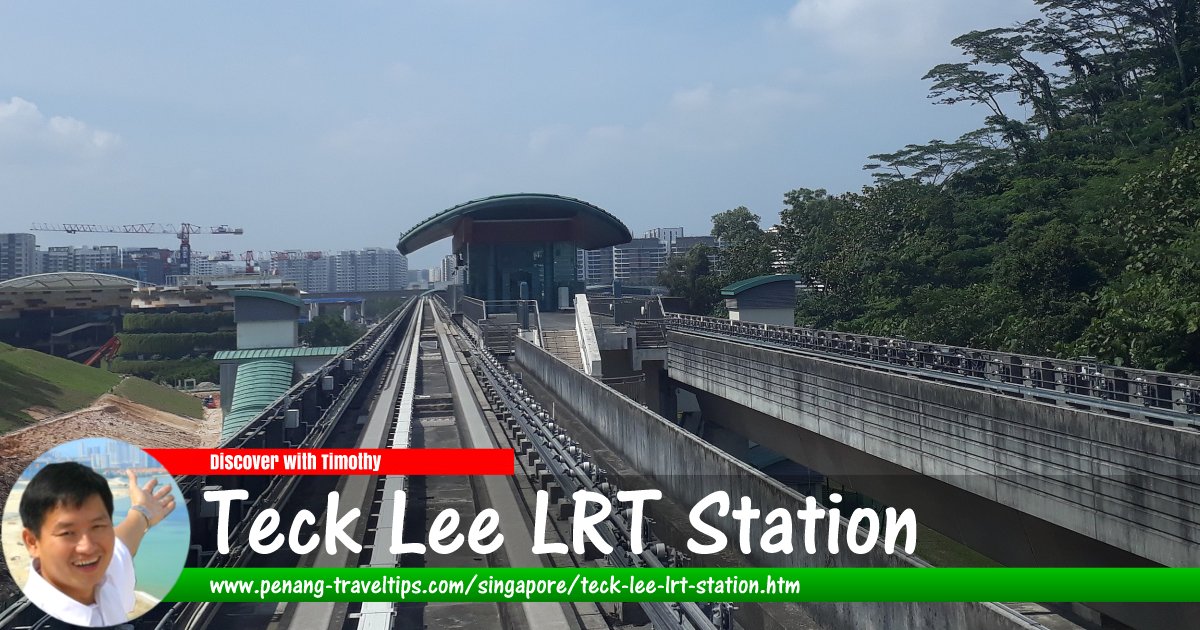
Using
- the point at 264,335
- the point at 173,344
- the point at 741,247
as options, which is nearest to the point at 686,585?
the point at 264,335

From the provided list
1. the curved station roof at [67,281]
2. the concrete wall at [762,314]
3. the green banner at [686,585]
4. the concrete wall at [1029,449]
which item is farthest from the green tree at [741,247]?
the curved station roof at [67,281]

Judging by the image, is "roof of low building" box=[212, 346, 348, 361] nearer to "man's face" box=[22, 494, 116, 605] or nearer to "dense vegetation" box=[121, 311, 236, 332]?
"man's face" box=[22, 494, 116, 605]

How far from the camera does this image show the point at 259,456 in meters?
12.5

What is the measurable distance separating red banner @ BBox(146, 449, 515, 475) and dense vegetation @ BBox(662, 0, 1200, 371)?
14979mm

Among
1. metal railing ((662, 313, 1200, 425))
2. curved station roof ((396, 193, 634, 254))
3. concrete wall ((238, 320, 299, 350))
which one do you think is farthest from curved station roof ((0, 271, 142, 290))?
metal railing ((662, 313, 1200, 425))

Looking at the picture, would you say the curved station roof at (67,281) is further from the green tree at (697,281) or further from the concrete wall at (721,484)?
the concrete wall at (721,484)

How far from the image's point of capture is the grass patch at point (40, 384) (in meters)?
42.1

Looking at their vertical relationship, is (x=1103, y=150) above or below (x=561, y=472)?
above

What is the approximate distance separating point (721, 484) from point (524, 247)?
192 ft

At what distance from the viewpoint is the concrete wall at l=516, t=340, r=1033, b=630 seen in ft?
23.6

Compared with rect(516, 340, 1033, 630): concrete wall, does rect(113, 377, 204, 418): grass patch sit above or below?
below

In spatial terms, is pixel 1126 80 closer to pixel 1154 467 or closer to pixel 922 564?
pixel 1154 467

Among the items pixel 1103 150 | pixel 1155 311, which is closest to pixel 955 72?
pixel 1103 150

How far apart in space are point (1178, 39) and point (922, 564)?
55.0 meters
